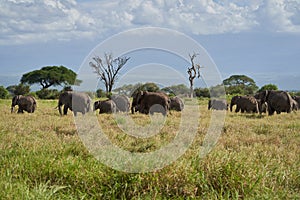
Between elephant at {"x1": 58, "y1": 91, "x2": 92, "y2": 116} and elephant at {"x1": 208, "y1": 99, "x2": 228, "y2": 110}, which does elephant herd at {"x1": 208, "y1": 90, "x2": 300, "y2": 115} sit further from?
elephant at {"x1": 58, "y1": 91, "x2": 92, "y2": 116}

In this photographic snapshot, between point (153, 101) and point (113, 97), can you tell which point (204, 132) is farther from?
point (113, 97)

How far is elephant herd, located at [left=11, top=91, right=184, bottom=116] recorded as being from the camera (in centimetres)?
1297

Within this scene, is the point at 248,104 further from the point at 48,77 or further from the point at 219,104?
the point at 48,77

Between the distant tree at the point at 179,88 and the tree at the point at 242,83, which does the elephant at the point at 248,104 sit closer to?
the distant tree at the point at 179,88

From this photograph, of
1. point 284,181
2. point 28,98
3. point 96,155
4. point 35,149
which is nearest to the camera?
point 284,181

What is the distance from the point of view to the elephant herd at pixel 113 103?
12969 millimetres

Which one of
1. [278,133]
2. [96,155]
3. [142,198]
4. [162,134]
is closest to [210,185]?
[142,198]

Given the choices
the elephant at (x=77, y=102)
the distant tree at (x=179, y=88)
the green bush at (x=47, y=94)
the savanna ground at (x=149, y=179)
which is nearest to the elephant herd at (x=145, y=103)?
the elephant at (x=77, y=102)

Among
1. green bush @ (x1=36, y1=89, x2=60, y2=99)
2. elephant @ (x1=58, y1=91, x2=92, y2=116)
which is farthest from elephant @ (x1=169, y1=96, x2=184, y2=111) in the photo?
green bush @ (x1=36, y1=89, x2=60, y2=99)

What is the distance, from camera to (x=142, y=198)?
11.8 ft

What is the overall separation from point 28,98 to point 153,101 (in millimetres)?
5180

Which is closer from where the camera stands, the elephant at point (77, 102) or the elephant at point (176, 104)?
the elephant at point (77, 102)

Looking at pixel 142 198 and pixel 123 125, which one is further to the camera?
pixel 123 125

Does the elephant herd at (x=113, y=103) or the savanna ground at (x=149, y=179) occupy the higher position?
the elephant herd at (x=113, y=103)
